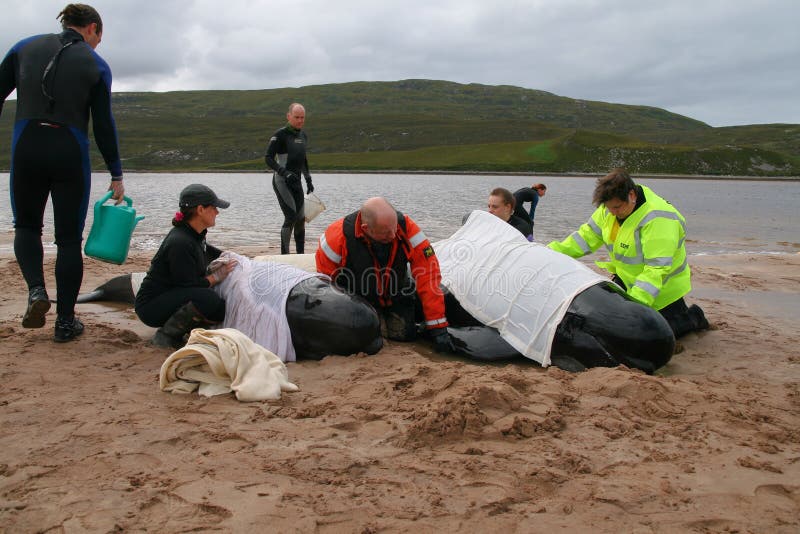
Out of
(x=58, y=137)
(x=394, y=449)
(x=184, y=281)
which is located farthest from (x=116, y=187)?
(x=394, y=449)

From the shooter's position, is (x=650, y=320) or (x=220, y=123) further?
(x=220, y=123)

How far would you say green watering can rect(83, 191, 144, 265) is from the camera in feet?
20.2

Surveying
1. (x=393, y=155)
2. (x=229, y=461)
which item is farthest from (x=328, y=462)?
(x=393, y=155)

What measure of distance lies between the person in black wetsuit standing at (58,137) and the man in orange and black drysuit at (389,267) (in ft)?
6.62

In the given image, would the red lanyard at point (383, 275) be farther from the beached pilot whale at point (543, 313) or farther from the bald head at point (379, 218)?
the beached pilot whale at point (543, 313)

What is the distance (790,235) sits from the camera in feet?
62.5

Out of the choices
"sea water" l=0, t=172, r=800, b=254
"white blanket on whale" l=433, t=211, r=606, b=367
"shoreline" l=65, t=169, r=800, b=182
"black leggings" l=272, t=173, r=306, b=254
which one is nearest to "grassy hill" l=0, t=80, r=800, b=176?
"shoreline" l=65, t=169, r=800, b=182

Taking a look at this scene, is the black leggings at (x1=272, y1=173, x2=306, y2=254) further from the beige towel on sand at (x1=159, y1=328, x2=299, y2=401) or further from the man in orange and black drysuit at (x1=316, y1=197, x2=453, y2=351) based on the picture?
the beige towel on sand at (x1=159, y1=328, x2=299, y2=401)

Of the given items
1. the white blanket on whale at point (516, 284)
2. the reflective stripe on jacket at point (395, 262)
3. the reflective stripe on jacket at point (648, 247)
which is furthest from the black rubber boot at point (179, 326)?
the reflective stripe on jacket at point (648, 247)

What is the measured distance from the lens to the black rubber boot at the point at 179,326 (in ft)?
19.0

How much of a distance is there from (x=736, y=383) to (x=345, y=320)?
3.11 meters

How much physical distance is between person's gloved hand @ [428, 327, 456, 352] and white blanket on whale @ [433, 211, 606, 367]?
1.31ft

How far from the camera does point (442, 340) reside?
638 centimetres

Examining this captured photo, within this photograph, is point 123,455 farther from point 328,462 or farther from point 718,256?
point 718,256
